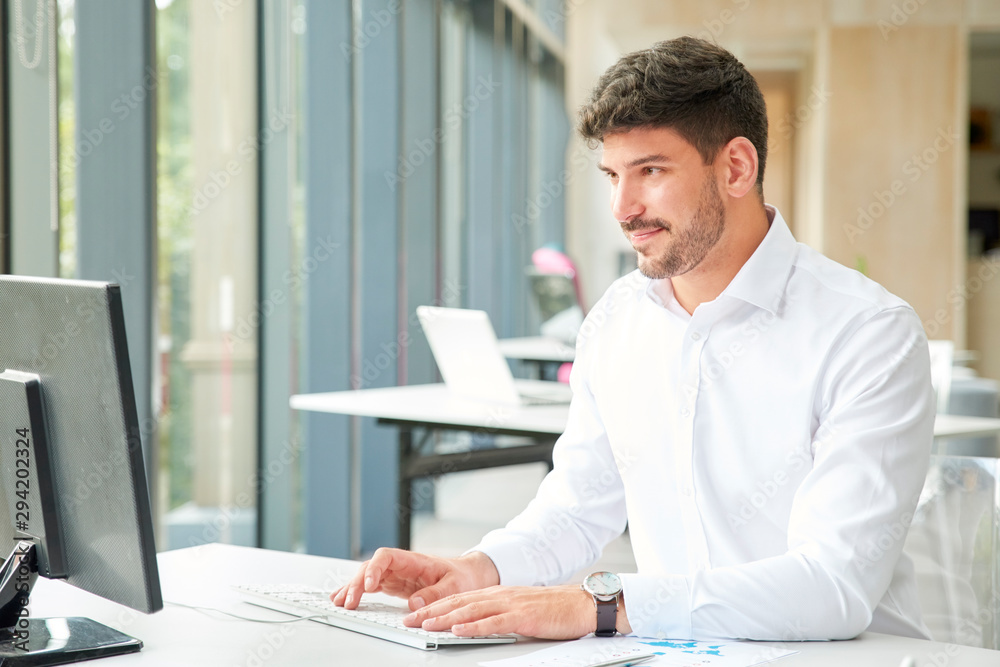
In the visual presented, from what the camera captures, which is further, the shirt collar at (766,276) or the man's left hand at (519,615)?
the shirt collar at (766,276)

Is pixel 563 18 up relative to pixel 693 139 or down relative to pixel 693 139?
up

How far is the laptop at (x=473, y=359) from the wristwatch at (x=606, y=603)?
1.66 metres

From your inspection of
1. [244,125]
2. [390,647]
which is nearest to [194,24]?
[244,125]

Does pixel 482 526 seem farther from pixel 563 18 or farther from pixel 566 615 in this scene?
pixel 563 18

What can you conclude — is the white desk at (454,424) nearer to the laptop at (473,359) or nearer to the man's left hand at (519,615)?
the laptop at (473,359)

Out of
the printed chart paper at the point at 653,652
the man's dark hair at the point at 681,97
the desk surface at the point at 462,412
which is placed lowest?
the printed chart paper at the point at 653,652

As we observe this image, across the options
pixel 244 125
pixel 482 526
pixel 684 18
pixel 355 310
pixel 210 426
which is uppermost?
pixel 684 18

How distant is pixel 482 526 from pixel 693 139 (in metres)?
3.49

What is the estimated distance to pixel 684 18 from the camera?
24.9 feet

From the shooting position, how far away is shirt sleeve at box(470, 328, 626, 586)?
1421 millimetres

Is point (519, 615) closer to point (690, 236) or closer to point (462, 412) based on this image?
point (690, 236)

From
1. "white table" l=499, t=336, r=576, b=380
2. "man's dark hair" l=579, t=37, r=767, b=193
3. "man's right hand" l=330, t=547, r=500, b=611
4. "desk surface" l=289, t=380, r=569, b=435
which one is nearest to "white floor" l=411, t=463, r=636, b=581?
"white table" l=499, t=336, r=576, b=380

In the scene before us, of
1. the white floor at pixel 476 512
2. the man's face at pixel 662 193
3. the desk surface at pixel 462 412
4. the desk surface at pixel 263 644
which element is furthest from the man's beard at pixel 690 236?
the white floor at pixel 476 512

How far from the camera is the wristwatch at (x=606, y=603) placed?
111 centimetres
